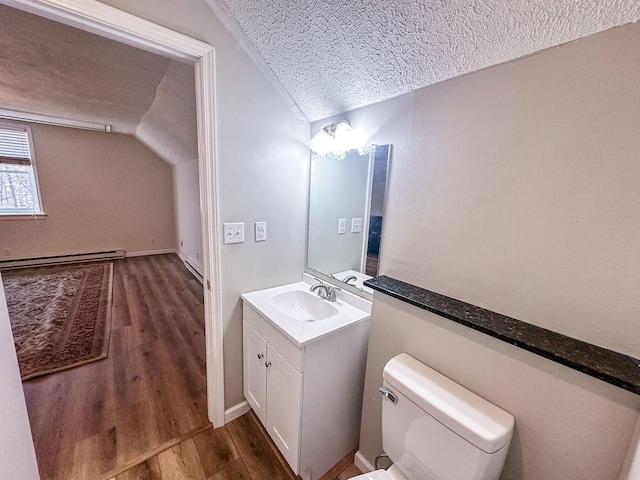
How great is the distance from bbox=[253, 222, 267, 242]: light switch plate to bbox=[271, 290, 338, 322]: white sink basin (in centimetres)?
36

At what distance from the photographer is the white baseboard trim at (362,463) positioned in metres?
1.29

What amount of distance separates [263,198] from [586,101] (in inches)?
52.1

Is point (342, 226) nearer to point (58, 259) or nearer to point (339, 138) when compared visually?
point (339, 138)

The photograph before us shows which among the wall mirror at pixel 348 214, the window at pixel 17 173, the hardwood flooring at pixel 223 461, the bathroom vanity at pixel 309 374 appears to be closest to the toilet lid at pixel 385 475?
the bathroom vanity at pixel 309 374

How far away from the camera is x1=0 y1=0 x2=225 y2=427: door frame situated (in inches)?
35.4

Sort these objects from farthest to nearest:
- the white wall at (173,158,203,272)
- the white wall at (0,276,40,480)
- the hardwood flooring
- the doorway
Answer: the white wall at (173,158,203,272)
the hardwood flooring
the doorway
the white wall at (0,276,40,480)

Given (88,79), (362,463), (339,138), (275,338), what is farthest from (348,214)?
(88,79)

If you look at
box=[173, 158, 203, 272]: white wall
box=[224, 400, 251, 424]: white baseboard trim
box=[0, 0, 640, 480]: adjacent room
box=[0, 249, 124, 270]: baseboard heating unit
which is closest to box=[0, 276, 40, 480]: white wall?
box=[0, 0, 640, 480]: adjacent room

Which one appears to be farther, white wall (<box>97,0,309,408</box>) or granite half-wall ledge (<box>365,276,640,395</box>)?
white wall (<box>97,0,309,408</box>)

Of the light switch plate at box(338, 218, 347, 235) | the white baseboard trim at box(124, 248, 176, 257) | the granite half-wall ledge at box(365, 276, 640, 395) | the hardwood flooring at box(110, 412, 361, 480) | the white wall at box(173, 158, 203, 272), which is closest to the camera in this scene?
the granite half-wall ledge at box(365, 276, 640, 395)

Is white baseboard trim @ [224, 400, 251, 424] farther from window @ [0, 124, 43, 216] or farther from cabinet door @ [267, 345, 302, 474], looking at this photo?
window @ [0, 124, 43, 216]

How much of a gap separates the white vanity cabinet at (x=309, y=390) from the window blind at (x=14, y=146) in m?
4.83

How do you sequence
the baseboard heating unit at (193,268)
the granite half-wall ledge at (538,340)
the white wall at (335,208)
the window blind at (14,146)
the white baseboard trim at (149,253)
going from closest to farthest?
the granite half-wall ledge at (538,340) → the white wall at (335,208) → the window blind at (14,146) → the baseboard heating unit at (193,268) → the white baseboard trim at (149,253)

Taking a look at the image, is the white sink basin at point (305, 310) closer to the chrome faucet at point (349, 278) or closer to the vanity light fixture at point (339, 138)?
the chrome faucet at point (349, 278)
